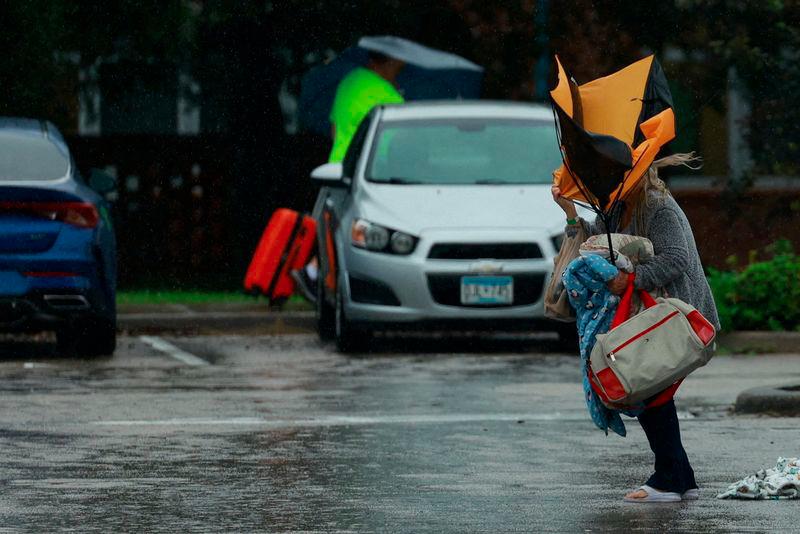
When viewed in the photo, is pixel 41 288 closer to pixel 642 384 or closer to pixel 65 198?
pixel 65 198

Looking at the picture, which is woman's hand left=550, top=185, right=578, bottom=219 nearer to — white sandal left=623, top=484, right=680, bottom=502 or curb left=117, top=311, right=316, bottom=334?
white sandal left=623, top=484, right=680, bottom=502

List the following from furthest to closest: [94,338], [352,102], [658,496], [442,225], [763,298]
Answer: [352,102] < [763,298] < [94,338] < [442,225] < [658,496]

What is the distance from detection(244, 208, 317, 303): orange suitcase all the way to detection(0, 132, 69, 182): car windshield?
348cm

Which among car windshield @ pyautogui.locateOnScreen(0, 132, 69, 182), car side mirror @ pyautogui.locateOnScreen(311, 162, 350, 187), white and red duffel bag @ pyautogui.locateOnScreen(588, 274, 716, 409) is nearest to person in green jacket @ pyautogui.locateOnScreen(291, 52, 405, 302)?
car side mirror @ pyautogui.locateOnScreen(311, 162, 350, 187)

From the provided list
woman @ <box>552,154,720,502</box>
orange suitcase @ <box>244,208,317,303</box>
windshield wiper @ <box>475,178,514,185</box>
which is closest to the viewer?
woman @ <box>552,154,720,502</box>

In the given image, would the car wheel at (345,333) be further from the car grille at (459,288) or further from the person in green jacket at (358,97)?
the person in green jacket at (358,97)

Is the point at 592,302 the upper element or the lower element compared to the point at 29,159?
upper

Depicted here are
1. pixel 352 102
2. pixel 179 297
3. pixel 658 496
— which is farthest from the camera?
pixel 179 297

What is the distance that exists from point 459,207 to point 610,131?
664 centimetres

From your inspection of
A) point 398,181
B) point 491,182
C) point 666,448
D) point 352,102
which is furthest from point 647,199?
point 352,102

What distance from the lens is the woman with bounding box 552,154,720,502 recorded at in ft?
26.5

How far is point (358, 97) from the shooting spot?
59.1 feet

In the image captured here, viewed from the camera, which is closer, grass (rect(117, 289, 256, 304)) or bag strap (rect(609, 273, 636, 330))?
bag strap (rect(609, 273, 636, 330))

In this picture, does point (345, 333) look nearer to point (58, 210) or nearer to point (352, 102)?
point (58, 210)
